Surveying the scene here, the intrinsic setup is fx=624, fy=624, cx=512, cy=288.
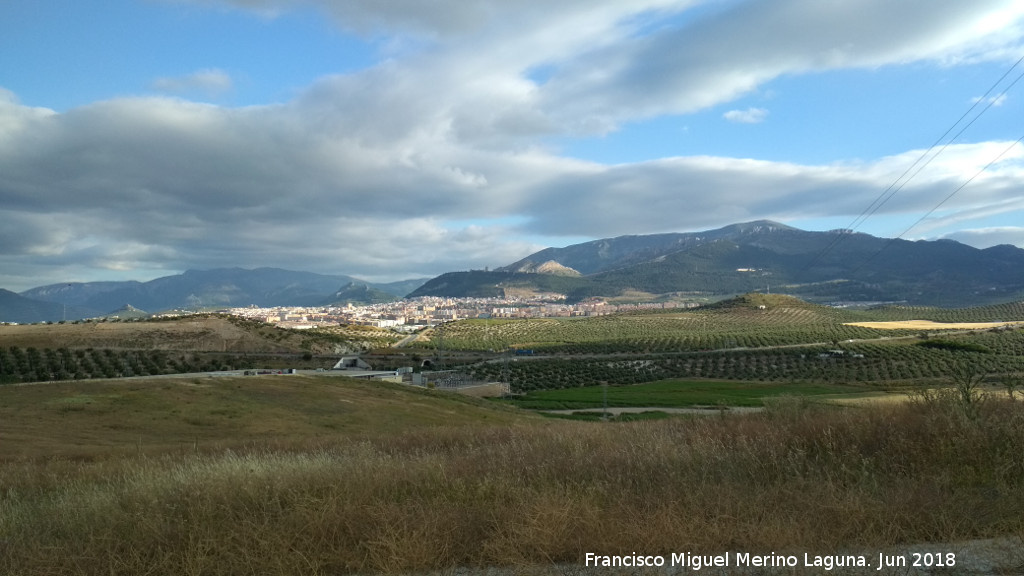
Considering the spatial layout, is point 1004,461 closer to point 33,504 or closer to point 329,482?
point 329,482

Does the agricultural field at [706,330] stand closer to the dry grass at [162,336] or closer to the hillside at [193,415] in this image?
the dry grass at [162,336]

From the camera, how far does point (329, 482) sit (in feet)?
23.6

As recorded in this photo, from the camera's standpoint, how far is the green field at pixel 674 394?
158 feet

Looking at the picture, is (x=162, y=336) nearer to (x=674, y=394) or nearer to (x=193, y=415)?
(x=193, y=415)

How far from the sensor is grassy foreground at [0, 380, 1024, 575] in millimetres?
A: 5371

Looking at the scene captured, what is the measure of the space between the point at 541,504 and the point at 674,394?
51.1m

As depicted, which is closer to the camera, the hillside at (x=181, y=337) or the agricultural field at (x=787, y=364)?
the agricultural field at (x=787, y=364)

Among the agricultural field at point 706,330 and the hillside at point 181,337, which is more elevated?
the hillside at point 181,337

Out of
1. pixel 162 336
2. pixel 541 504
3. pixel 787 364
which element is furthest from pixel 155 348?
pixel 541 504

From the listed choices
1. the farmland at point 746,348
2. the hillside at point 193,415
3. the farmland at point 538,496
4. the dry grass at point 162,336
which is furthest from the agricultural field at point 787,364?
the farmland at point 538,496

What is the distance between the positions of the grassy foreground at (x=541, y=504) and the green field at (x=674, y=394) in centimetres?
3641

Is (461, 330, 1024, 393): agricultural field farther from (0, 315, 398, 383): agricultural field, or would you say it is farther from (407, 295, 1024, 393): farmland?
(0, 315, 398, 383): agricultural field

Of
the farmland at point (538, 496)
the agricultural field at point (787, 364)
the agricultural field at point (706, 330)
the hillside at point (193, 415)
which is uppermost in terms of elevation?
the farmland at point (538, 496)

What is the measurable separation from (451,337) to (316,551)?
437ft
